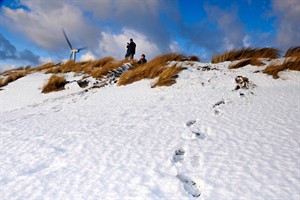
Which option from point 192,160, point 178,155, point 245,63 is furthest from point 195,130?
point 245,63

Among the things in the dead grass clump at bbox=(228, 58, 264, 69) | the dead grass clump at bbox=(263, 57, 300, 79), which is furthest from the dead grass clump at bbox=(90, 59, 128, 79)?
the dead grass clump at bbox=(263, 57, 300, 79)

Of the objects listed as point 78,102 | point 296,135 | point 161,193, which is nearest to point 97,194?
point 161,193

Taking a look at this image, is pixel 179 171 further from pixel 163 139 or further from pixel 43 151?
pixel 43 151

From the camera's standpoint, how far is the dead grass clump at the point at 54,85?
32.8 ft

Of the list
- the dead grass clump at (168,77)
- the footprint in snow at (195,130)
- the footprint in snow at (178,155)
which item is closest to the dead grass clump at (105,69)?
the dead grass clump at (168,77)

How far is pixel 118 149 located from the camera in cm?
398

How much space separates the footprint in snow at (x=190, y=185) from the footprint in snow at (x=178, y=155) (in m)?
0.38

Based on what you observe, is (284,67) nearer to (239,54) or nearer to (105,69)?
(239,54)

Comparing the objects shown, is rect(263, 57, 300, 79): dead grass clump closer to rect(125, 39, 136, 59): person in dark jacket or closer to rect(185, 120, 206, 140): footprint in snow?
rect(185, 120, 206, 140): footprint in snow

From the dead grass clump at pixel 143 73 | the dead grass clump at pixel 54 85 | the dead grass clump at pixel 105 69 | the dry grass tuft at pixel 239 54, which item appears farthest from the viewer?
the dry grass tuft at pixel 239 54

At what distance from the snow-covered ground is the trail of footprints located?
10 millimetres

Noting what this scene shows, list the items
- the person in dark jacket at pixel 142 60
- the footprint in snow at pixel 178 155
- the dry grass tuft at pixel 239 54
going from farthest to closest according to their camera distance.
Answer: the person in dark jacket at pixel 142 60 < the dry grass tuft at pixel 239 54 < the footprint in snow at pixel 178 155

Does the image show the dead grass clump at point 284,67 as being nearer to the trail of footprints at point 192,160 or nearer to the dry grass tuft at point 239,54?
the dry grass tuft at point 239,54

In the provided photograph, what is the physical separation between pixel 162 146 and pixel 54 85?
711 centimetres
